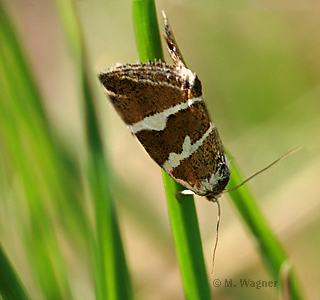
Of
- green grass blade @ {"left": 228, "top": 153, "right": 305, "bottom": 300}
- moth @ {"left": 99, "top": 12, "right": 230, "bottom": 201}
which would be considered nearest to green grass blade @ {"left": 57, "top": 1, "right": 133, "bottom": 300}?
moth @ {"left": 99, "top": 12, "right": 230, "bottom": 201}

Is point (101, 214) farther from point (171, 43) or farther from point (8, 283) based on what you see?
point (171, 43)

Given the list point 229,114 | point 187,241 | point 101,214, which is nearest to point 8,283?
point 101,214

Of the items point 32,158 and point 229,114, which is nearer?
point 32,158

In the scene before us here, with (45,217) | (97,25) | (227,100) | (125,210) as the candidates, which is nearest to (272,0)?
(227,100)

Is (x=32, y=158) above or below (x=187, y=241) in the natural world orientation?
above

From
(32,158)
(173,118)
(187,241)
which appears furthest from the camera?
(32,158)

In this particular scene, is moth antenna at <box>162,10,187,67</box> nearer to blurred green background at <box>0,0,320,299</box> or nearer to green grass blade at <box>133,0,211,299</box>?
green grass blade at <box>133,0,211,299</box>
